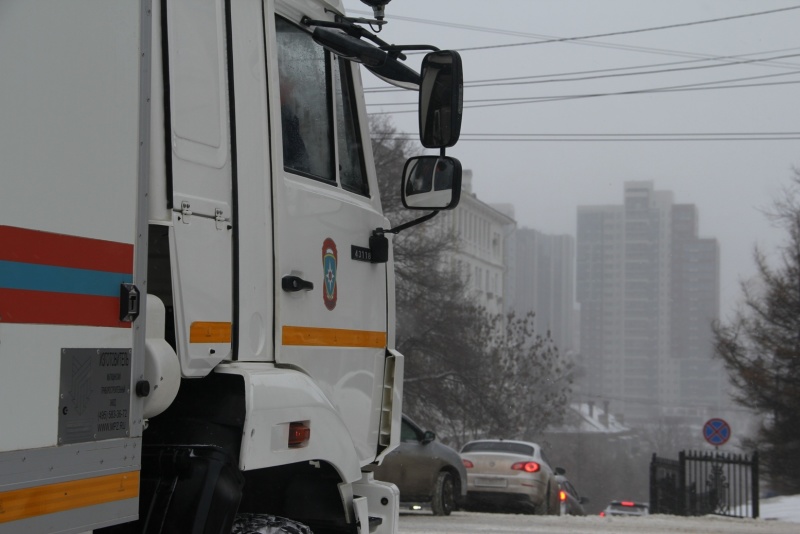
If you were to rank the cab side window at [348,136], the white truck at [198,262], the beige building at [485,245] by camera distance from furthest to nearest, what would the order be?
the beige building at [485,245] → the cab side window at [348,136] → the white truck at [198,262]

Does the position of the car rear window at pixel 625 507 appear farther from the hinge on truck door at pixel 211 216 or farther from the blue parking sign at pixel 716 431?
the hinge on truck door at pixel 211 216

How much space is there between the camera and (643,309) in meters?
113

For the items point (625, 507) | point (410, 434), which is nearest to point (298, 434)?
point (410, 434)

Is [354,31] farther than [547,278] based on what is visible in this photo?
No

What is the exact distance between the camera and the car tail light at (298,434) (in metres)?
3.36

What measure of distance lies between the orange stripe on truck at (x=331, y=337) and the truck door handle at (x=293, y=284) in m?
0.13

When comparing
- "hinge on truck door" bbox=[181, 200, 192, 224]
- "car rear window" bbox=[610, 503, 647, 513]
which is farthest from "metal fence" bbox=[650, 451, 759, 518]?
"hinge on truck door" bbox=[181, 200, 192, 224]

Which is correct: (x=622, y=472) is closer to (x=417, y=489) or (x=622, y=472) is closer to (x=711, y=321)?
(x=711, y=321)

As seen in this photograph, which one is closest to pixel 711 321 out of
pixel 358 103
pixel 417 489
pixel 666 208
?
pixel 417 489

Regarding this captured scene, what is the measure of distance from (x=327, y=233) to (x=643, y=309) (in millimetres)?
112676

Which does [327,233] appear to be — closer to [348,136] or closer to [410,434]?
[348,136]

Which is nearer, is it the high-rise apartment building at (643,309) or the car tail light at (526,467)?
the car tail light at (526,467)

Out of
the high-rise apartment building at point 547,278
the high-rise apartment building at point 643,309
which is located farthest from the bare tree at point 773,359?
the high-rise apartment building at point 643,309

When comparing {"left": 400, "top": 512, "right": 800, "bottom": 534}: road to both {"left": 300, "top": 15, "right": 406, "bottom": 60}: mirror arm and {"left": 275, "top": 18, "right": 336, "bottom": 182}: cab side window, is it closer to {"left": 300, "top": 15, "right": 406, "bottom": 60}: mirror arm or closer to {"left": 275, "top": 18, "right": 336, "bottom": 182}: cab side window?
{"left": 275, "top": 18, "right": 336, "bottom": 182}: cab side window
